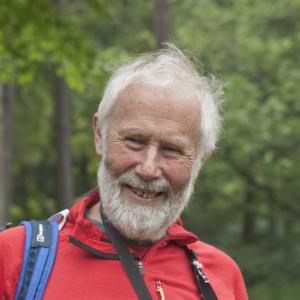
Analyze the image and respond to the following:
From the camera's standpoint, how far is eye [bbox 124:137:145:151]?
2.78 m

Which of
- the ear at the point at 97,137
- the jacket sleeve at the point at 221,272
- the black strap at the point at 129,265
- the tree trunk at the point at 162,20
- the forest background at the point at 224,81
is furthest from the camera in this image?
the tree trunk at the point at 162,20

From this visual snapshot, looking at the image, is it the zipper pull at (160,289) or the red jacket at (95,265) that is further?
the zipper pull at (160,289)

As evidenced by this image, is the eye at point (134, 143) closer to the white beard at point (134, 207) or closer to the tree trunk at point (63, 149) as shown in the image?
the white beard at point (134, 207)

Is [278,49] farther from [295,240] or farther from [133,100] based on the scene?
[133,100]

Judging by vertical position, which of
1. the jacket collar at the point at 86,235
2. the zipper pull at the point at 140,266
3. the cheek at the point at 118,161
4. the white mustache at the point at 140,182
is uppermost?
the cheek at the point at 118,161

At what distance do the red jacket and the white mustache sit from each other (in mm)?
195

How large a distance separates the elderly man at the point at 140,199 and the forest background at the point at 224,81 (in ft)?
11.5

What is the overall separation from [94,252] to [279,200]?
31.9 feet

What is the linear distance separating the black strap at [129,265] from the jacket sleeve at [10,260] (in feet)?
1.02

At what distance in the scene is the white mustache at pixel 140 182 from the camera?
2.77 meters

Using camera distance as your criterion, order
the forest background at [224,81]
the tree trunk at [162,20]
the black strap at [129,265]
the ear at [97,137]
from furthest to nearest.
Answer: the tree trunk at [162,20] → the forest background at [224,81] → the ear at [97,137] → the black strap at [129,265]

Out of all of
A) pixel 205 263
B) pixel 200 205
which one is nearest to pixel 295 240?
pixel 200 205

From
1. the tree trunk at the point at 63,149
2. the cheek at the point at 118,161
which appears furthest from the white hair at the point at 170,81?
the tree trunk at the point at 63,149

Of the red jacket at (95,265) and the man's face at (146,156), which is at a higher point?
the man's face at (146,156)
